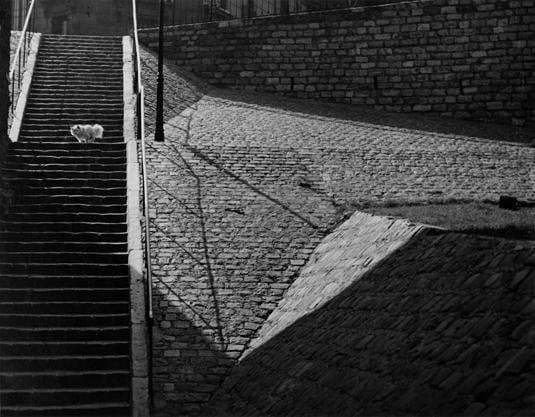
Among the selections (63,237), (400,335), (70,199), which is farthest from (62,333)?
(400,335)

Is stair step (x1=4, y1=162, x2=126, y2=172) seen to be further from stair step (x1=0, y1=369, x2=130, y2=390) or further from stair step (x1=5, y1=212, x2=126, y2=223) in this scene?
stair step (x1=0, y1=369, x2=130, y2=390)

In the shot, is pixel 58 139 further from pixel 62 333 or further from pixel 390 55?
pixel 390 55

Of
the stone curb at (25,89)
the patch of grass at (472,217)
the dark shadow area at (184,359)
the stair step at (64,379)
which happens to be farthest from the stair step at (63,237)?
the stone curb at (25,89)

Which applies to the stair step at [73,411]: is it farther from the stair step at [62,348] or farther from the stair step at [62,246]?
the stair step at [62,246]

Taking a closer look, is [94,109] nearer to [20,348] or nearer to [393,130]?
[393,130]

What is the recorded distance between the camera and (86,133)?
1886 centimetres

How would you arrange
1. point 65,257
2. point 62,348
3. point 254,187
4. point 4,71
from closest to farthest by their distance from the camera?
point 62,348 < point 65,257 < point 254,187 < point 4,71

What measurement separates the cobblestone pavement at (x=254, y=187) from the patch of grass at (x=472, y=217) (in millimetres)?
832

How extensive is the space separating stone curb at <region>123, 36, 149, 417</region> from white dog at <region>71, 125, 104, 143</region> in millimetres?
543

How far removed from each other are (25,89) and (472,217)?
10.8 meters

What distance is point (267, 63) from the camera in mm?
26562

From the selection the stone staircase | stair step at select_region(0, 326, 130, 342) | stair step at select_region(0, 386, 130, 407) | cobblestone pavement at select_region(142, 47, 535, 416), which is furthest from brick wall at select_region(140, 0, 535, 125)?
stair step at select_region(0, 386, 130, 407)

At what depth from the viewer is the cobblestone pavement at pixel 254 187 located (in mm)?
13578

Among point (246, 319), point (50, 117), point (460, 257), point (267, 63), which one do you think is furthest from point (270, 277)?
point (267, 63)
